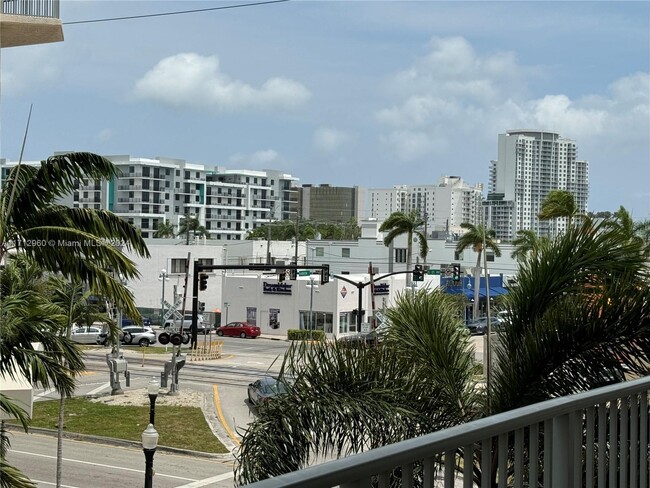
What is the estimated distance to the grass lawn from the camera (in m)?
26.3

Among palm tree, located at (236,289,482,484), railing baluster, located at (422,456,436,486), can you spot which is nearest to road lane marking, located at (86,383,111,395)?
palm tree, located at (236,289,482,484)

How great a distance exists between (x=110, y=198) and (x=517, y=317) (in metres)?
119

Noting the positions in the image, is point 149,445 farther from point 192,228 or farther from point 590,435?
point 192,228

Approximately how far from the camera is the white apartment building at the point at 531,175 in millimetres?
156500

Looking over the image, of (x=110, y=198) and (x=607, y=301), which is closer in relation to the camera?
(x=607, y=301)

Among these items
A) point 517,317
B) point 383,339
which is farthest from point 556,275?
point 383,339

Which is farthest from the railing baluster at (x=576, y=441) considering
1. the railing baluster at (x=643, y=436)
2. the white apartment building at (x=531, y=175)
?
the white apartment building at (x=531, y=175)

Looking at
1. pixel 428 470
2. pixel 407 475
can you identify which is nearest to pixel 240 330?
pixel 428 470

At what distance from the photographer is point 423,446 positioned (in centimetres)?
229

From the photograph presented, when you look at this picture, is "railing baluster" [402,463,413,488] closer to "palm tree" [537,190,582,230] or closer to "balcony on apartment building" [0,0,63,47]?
"balcony on apartment building" [0,0,63,47]

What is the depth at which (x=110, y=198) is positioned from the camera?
12356cm

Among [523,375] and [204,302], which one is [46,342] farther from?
[204,302]

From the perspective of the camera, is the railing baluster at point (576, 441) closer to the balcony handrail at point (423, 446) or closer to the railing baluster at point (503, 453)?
the balcony handrail at point (423, 446)

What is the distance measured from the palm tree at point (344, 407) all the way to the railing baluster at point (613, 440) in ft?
12.0
